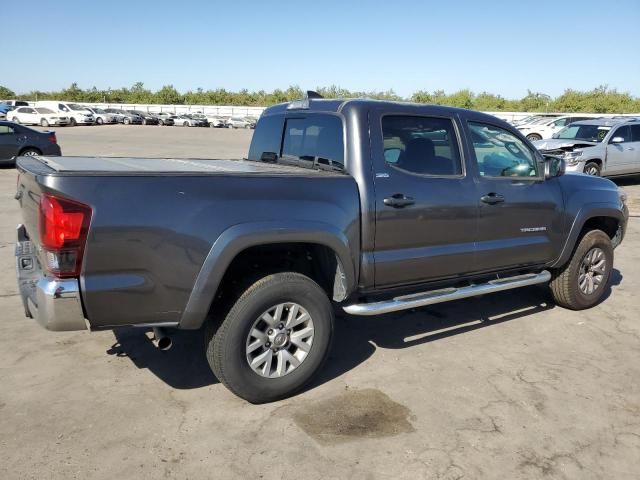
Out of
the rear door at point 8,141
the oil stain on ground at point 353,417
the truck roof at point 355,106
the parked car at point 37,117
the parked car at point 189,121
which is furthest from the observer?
the parked car at point 189,121

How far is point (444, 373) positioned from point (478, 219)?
1251mm

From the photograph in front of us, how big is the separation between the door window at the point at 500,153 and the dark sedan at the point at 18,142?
14.3m

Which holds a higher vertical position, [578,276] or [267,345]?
[267,345]

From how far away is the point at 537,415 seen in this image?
355cm

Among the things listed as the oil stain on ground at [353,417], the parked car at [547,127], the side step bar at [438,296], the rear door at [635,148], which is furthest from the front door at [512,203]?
the parked car at [547,127]

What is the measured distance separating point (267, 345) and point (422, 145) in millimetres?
1947

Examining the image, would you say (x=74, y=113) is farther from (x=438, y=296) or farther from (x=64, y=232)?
(x=64, y=232)

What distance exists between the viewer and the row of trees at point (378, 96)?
60938 millimetres

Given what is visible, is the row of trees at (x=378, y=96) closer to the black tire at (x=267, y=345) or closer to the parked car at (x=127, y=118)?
the parked car at (x=127, y=118)

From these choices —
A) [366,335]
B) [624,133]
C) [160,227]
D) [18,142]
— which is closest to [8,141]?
[18,142]

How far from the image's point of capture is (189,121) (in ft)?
169

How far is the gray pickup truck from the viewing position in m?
2.93

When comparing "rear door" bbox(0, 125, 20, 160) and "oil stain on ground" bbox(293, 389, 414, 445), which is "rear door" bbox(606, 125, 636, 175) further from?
"rear door" bbox(0, 125, 20, 160)

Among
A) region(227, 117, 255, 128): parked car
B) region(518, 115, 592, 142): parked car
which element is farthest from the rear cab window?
region(227, 117, 255, 128): parked car
